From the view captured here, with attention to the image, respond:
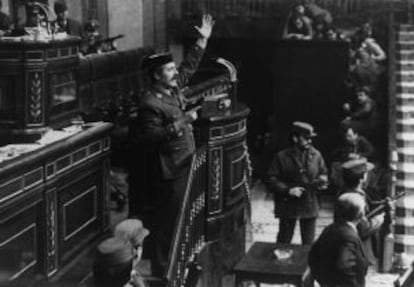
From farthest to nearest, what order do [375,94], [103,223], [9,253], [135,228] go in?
1. [375,94]
2. [103,223]
3. [9,253]
4. [135,228]

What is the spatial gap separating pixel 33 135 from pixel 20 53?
0.83 m

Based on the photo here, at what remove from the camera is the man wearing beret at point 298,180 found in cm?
1030

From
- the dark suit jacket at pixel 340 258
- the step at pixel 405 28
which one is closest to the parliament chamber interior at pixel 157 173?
the dark suit jacket at pixel 340 258

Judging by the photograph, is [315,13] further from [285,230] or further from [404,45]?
[285,230]

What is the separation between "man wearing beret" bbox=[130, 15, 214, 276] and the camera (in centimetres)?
757

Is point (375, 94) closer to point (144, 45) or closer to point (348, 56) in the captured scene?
point (348, 56)

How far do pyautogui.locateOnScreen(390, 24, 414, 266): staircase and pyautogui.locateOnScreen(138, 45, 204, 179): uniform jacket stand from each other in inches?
191

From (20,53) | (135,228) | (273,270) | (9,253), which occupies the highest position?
(20,53)

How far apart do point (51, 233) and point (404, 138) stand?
27.1 ft

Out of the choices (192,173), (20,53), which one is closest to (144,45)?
(20,53)

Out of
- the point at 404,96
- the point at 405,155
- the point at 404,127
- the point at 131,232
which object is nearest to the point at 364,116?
the point at 404,96

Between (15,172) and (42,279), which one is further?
(42,279)

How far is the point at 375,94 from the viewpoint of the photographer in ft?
55.9

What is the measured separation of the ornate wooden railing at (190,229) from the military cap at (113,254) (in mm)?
2360
